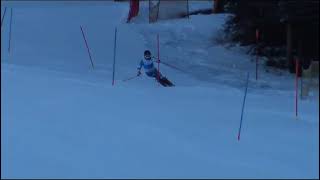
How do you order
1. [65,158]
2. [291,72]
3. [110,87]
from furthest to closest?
[291,72] → [110,87] → [65,158]

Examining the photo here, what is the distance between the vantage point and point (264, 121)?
34.9 feet

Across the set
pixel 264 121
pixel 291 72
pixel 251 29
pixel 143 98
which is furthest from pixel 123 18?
pixel 264 121

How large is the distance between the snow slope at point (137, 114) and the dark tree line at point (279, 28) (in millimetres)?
1193

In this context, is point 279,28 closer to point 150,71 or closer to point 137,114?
point 150,71

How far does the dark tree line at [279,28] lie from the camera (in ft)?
62.4

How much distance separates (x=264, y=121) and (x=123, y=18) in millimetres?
15107

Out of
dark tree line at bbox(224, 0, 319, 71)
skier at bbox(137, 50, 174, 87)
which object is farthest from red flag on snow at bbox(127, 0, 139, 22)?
skier at bbox(137, 50, 174, 87)

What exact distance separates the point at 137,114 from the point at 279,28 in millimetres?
12904

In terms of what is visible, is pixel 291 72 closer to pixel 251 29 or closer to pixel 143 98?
pixel 251 29

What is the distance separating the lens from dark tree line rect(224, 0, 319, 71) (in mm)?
19016

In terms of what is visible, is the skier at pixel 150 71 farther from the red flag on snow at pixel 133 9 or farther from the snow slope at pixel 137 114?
the red flag on snow at pixel 133 9

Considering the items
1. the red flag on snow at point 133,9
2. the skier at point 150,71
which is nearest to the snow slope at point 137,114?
the skier at point 150,71

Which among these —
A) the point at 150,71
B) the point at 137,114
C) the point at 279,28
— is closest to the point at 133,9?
the point at 279,28

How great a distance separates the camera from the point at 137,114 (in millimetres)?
10258
